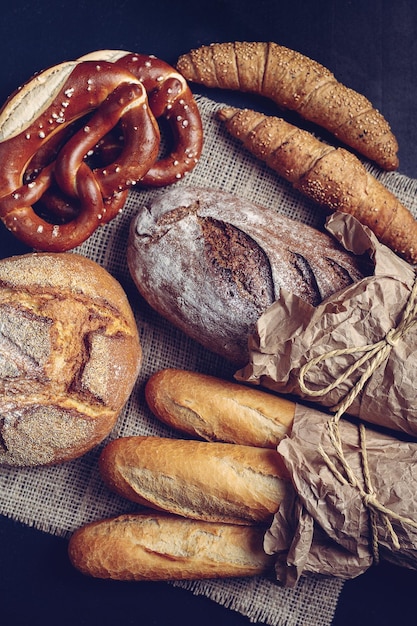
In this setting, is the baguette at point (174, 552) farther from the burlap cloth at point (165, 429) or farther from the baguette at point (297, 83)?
the baguette at point (297, 83)

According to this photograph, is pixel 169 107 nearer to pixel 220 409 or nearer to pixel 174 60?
pixel 174 60

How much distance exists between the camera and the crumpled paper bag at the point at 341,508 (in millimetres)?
1574

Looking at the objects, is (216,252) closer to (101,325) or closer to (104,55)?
(101,325)

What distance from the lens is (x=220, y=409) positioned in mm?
→ 1710

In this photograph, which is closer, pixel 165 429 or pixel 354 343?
pixel 354 343

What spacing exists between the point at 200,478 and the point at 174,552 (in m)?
0.24

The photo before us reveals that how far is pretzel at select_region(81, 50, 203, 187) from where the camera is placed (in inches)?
69.4

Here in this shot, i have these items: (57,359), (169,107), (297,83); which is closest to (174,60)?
(169,107)

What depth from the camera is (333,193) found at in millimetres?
1813

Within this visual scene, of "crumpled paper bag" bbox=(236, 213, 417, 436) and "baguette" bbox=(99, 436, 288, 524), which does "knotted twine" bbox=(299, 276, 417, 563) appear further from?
"baguette" bbox=(99, 436, 288, 524)

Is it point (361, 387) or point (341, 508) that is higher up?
point (361, 387)

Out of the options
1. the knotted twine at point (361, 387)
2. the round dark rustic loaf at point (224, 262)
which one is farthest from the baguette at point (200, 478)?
the round dark rustic loaf at point (224, 262)

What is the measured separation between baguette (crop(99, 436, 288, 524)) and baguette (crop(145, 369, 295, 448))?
45 mm

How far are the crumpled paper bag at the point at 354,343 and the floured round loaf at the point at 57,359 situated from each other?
1.34 ft
